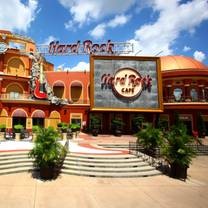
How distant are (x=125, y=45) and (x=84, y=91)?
1180 centimetres

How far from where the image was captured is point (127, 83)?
37875 mm

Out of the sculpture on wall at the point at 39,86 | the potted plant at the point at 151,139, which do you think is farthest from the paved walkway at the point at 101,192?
the sculpture on wall at the point at 39,86

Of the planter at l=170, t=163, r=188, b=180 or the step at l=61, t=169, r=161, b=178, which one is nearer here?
the step at l=61, t=169, r=161, b=178

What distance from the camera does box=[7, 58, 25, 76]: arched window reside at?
41594 millimetres

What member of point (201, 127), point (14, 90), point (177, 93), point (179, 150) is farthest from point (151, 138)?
point (14, 90)

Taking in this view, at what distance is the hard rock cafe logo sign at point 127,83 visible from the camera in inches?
1470

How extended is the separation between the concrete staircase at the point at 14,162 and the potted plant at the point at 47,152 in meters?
1.06

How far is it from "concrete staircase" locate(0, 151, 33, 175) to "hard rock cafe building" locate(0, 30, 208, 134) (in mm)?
21030

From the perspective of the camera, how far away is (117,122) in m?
36.4

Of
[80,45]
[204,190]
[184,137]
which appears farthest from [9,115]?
[204,190]

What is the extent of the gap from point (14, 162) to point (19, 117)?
22.5 meters

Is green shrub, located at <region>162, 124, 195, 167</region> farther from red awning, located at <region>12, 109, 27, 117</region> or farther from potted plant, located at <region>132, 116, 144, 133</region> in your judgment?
red awning, located at <region>12, 109, 27, 117</region>

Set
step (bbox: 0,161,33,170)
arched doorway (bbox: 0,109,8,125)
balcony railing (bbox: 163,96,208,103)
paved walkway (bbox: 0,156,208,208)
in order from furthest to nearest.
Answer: balcony railing (bbox: 163,96,208,103)
arched doorway (bbox: 0,109,8,125)
step (bbox: 0,161,33,170)
paved walkway (bbox: 0,156,208,208)

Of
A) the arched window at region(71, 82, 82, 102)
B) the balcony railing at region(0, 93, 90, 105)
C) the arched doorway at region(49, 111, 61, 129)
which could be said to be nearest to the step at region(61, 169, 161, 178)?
the arched doorway at region(49, 111, 61, 129)
